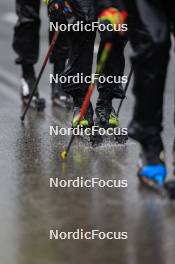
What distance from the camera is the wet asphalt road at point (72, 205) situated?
566cm

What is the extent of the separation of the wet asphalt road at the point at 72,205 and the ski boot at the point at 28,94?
0.56 metres

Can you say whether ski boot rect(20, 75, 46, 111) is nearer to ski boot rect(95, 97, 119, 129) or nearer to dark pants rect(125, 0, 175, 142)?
ski boot rect(95, 97, 119, 129)

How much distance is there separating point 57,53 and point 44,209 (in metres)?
3.84

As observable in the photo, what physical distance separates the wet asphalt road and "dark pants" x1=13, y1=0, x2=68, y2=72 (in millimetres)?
1026

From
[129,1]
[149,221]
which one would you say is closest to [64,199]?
[149,221]

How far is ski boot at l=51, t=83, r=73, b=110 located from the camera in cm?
998

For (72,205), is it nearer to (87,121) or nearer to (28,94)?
(87,121)

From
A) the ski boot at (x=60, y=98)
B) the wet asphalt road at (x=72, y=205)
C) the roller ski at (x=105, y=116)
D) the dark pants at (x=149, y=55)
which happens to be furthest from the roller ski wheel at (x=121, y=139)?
the ski boot at (x=60, y=98)

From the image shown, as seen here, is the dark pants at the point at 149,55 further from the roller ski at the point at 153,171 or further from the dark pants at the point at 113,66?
the dark pants at the point at 113,66

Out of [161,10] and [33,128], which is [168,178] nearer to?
[161,10]

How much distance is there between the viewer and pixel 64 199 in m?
6.67

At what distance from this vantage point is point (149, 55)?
6.50 m

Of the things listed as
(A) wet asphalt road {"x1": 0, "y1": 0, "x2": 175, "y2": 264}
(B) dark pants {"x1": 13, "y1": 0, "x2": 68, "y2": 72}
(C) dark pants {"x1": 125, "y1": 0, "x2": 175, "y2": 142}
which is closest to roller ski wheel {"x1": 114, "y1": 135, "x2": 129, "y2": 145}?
(A) wet asphalt road {"x1": 0, "y1": 0, "x2": 175, "y2": 264}

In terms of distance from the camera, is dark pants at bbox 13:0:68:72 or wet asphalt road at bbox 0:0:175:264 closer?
wet asphalt road at bbox 0:0:175:264
